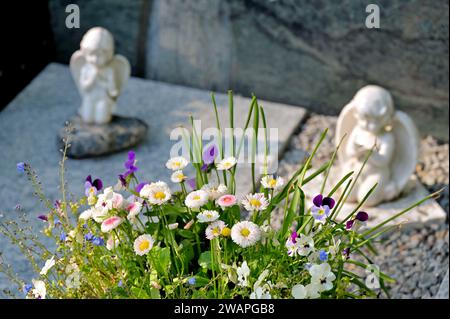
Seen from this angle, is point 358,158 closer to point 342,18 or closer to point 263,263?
point 342,18

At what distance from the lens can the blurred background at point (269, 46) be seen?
400cm

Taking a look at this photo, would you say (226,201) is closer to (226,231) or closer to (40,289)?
(226,231)

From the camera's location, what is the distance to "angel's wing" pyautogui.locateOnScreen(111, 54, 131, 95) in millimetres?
3711

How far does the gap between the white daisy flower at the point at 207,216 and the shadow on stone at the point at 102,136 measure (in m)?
1.87

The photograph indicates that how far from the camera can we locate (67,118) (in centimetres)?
404

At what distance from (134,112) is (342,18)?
1.20 meters

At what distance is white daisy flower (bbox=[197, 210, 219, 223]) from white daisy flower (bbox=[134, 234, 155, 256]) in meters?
0.13

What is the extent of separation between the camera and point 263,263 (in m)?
1.90

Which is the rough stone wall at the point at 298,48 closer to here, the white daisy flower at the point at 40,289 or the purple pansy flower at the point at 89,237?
the purple pansy flower at the point at 89,237

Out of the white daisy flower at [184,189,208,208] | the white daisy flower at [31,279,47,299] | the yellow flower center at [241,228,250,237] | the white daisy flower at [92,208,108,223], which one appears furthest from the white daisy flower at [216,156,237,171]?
the white daisy flower at [31,279,47,299]

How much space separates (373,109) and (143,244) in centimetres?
161

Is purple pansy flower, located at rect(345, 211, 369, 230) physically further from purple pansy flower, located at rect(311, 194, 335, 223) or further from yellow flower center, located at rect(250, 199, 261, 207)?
yellow flower center, located at rect(250, 199, 261, 207)

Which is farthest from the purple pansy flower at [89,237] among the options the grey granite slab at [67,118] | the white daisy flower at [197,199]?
the grey granite slab at [67,118]
